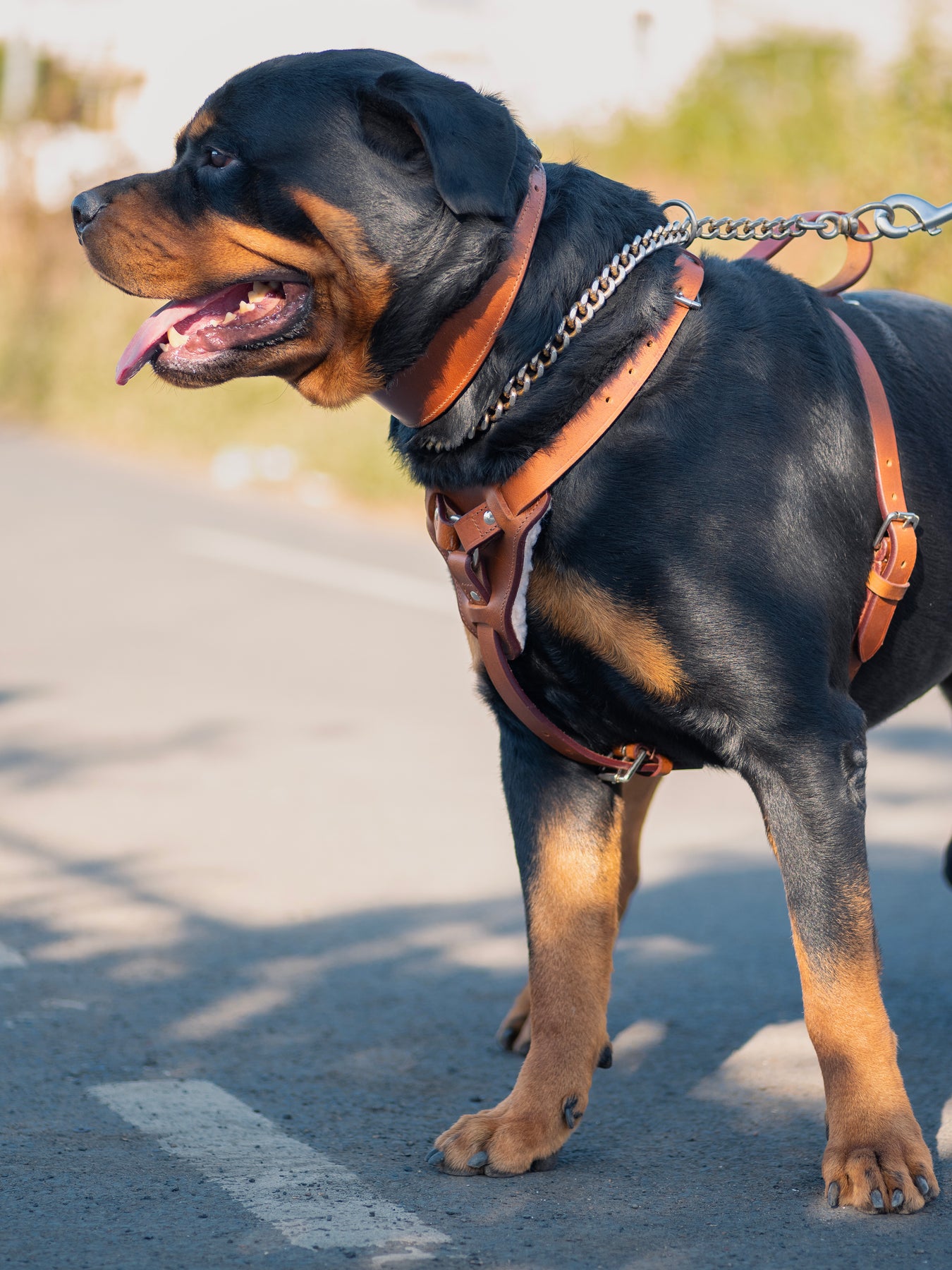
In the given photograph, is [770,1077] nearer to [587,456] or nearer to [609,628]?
[609,628]

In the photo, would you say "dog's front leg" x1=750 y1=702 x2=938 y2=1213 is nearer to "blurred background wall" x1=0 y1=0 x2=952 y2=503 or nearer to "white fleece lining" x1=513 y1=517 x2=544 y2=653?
"white fleece lining" x1=513 y1=517 x2=544 y2=653

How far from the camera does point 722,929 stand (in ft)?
14.8

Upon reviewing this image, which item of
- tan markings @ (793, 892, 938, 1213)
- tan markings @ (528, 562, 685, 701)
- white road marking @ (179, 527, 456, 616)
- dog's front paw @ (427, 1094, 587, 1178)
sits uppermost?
tan markings @ (528, 562, 685, 701)

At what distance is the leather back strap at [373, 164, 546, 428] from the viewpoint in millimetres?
2938

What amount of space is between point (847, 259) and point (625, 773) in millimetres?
1260

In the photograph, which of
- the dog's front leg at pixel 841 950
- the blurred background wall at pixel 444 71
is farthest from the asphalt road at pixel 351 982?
the blurred background wall at pixel 444 71

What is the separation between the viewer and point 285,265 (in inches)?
118

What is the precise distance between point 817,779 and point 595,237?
1.05 m

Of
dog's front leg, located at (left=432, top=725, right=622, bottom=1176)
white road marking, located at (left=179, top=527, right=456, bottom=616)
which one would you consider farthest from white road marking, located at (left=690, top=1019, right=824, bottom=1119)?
white road marking, located at (left=179, top=527, right=456, bottom=616)

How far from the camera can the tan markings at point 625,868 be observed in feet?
12.2

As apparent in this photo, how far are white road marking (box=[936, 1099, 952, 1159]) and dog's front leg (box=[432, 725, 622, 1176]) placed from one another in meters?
0.66

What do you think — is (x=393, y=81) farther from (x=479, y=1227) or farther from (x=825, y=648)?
(x=479, y=1227)

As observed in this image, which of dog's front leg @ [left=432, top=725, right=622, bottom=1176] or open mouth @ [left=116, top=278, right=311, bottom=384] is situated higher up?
open mouth @ [left=116, top=278, right=311, bottom=384]

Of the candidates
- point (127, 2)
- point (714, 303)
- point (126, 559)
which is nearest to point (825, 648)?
point (714, 303)
